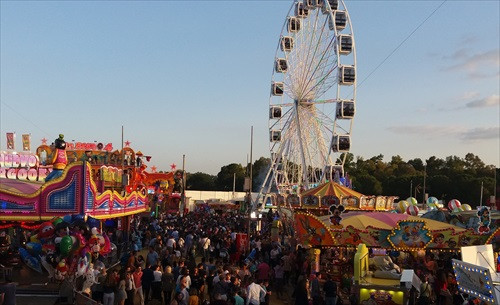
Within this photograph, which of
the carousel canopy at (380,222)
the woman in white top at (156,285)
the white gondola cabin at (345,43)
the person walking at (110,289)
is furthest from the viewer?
the white gondola cabin at (345,43)

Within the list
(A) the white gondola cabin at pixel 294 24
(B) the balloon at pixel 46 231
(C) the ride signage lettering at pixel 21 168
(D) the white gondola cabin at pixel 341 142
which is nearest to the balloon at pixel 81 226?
(B) the balloon at pixel 46 231

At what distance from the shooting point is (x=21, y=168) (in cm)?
2627

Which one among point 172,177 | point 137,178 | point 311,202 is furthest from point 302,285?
point 172,177

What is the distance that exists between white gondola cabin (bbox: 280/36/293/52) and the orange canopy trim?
77.4 ft

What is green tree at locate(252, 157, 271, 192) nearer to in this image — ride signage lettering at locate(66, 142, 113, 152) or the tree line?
the tree line

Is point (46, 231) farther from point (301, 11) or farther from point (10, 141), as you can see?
point (301, 11)

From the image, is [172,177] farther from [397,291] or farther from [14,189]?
[397,291]

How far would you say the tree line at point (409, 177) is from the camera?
73.6 meters

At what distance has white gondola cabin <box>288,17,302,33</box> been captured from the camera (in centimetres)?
3762

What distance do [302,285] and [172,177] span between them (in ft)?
111

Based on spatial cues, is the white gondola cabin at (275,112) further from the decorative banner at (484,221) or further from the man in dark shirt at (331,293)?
the man in dark shirt at (331,293)

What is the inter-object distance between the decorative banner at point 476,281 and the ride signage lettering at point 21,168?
19774 millimetres

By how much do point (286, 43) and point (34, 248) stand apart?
26.7 m

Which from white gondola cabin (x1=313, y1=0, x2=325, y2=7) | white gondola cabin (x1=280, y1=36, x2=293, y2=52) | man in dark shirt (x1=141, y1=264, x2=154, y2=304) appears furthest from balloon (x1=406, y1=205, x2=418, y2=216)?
man in dark shirt (x1=141, y1=264, x2=154, y2=304)
